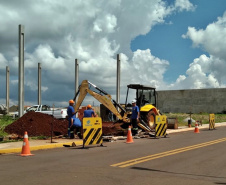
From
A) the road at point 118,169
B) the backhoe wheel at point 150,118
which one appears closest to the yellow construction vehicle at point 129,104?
the backhoe wheel at point 150,118

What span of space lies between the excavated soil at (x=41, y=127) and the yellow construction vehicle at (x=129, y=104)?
81cm

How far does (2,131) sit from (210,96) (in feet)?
165

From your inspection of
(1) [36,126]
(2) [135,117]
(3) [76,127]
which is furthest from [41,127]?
(2) [135,117]

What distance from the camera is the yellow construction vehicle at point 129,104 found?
62.5ft

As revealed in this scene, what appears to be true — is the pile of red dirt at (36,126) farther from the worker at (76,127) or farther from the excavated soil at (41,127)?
the worker at (76,127)

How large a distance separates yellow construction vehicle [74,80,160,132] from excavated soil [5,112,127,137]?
2.66ft

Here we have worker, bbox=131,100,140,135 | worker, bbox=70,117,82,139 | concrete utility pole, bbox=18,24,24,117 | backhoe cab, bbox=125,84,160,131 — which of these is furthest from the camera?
concrete utility pole, bbox=18,24,24,117

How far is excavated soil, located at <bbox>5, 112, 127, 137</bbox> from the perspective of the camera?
1842cm

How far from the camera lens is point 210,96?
206ft

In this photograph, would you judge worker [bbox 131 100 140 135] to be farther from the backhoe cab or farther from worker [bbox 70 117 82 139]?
worker [bbox 70 117 82 139]

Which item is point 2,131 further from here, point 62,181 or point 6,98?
point 6,98

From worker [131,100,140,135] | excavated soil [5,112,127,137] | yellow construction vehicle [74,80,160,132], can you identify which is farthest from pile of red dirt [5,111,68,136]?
worker [131,100,140,135]

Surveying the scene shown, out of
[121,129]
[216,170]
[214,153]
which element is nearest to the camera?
[216,170]

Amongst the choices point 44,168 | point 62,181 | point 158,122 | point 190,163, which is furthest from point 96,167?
point 158,122
